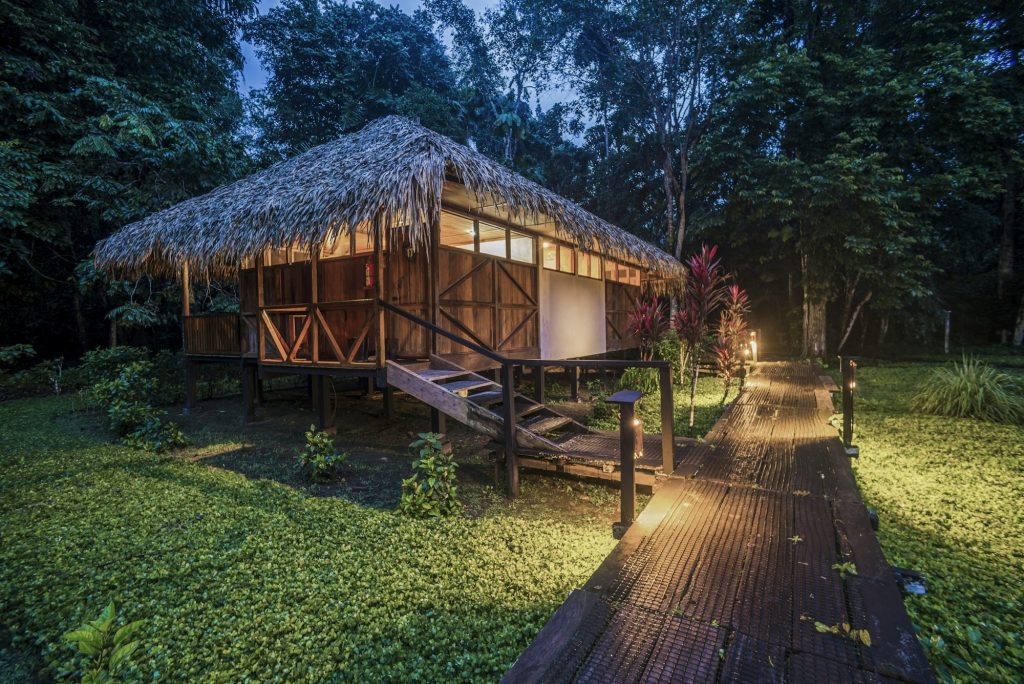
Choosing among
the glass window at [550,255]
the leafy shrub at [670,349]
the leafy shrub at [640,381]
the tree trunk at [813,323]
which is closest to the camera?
the leafy shrub at [640,381]

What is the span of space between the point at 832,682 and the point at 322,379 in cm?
677

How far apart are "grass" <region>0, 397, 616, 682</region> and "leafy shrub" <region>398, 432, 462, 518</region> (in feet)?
0.51

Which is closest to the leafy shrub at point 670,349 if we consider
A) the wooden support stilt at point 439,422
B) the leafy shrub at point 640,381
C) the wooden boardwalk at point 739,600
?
the leafy shrub at point 640,381

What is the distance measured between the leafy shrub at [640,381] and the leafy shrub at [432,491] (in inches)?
221

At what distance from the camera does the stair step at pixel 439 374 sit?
17.8 ft

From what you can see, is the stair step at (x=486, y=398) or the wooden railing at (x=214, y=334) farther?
the wooden railing at (x=214, y=334)

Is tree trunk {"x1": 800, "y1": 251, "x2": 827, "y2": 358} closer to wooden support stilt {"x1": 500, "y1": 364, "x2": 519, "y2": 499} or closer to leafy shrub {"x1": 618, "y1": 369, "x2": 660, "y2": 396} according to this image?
leafy shrub {"x1": 618, "y1": 369, "x2": 660, "y2": 396}

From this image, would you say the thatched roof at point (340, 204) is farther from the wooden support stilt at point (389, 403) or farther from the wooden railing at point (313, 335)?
the wooden support stilt at point (389, 403)

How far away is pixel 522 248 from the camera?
28.2 ft

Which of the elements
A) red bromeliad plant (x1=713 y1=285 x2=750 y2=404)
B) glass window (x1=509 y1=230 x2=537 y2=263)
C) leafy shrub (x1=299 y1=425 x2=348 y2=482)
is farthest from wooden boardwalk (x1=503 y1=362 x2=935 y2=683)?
glass window (x1=509 y1=230 x2=537 y2=263)

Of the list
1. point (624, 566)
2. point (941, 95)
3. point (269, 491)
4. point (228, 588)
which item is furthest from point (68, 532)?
point (941, 95)

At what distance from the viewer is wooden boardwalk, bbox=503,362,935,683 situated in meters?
1.76

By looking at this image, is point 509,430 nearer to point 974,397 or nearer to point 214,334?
point 214,334

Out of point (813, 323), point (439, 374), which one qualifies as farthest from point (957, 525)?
point (813, 323)
